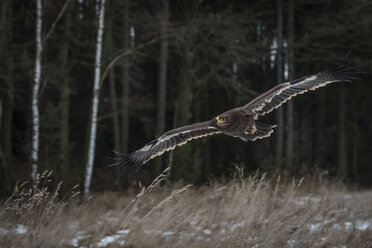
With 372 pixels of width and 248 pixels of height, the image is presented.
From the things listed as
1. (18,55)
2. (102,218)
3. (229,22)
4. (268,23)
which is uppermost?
(268,23)

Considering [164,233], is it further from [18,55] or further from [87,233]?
[18,55]

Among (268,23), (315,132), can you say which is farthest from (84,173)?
(315,132)

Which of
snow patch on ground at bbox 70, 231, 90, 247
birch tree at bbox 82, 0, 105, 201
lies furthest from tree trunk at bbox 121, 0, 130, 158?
snow patch on ground at bbox 70, 231, 90, 247

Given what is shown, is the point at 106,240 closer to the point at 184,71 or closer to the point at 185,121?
the point at 185,121

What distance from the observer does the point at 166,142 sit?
4.34 meters

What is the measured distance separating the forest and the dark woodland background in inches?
2.6

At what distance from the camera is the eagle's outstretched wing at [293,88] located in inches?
170

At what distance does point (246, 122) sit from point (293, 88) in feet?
2.95

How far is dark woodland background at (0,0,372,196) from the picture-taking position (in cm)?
1021

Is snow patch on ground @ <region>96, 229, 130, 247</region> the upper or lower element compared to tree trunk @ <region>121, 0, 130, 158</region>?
lower

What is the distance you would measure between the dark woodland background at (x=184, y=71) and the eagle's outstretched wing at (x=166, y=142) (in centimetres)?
127

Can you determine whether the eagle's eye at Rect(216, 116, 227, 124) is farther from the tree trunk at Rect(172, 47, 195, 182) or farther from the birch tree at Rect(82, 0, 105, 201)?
the tree trunk at Rect(172, 47, 195, 182)

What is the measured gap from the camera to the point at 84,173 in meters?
9.56

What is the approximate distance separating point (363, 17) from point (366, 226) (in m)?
8.68
